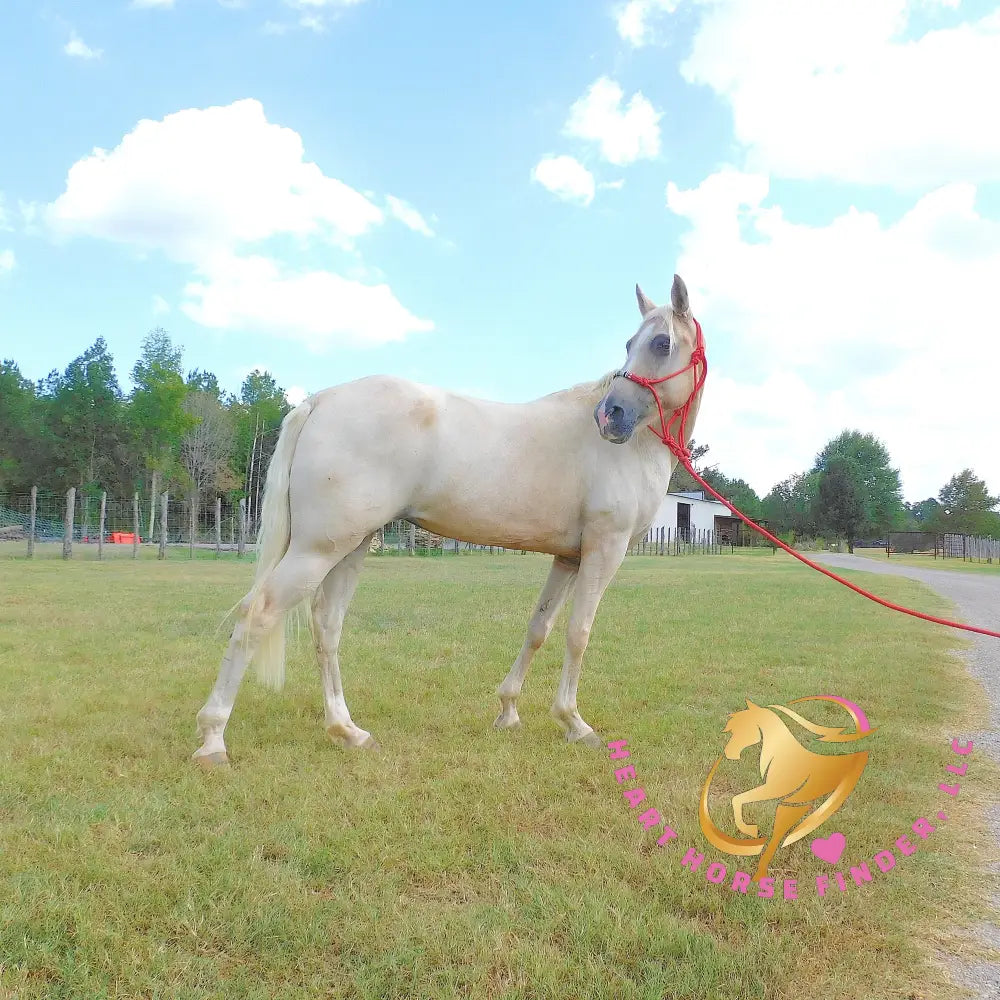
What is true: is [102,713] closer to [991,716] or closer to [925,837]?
[925,837]

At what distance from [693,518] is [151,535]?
45.9 meters

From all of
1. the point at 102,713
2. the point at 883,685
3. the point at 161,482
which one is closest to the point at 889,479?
the point at 161,482

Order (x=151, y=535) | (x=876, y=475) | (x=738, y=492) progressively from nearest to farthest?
1. (x=151, y=535)
2. (x=876, y=475)
3. (x=738, y=492)

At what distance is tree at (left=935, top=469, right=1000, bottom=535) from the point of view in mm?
62469

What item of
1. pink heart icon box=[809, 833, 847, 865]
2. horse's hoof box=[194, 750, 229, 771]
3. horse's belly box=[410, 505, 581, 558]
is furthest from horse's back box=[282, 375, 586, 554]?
pink heart icon box=[809, 833, 847, 865]

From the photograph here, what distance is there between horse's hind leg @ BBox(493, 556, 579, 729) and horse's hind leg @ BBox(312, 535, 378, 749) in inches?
35.0

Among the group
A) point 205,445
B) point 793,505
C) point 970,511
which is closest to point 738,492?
point 793,505

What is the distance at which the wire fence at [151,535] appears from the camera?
2373cm

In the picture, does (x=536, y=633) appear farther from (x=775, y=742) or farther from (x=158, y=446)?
(x=158, y=446)

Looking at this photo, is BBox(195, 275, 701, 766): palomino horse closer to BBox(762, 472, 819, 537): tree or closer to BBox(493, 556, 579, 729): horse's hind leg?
BBox(493, 556, 579, 729): horse's hind leg

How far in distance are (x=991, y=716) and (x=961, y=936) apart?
11.7ft

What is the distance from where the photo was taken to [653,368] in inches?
153

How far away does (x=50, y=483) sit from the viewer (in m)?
53.1

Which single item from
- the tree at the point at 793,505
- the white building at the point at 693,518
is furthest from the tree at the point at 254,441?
the tree at the point at 793,505
